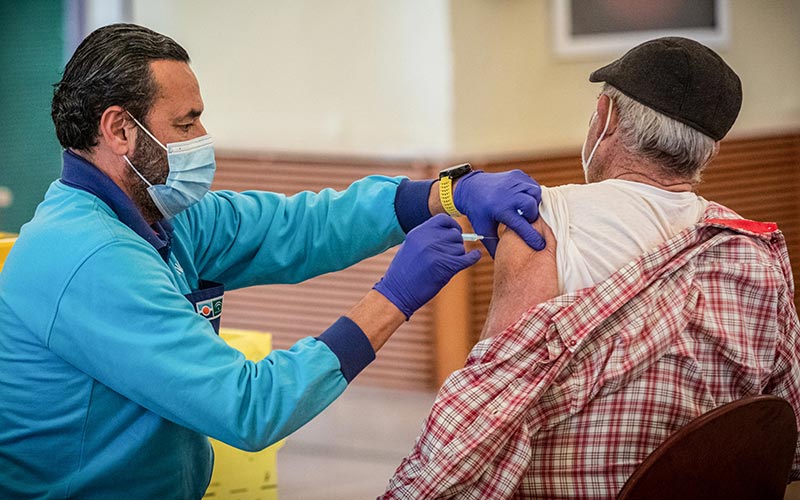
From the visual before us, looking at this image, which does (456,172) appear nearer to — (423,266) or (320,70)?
(423,266)

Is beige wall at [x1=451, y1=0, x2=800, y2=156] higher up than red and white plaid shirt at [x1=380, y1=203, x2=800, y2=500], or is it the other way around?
beige wall at [x1=451, y1=0, x2=800, y2=156]

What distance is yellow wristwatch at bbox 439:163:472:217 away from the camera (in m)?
2.26

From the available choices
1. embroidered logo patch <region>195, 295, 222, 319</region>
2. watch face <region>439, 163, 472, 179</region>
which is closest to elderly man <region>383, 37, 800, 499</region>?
watch face <region>439, 163, 472, 179</region>

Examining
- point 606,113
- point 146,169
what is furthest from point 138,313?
point 606,113

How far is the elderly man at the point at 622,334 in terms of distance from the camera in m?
1.80

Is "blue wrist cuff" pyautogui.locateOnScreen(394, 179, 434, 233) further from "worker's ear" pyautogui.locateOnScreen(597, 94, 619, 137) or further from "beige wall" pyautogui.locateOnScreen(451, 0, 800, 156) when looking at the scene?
"beige wall" pyautogui.locateOnScreen(451, 0, 800, 156)

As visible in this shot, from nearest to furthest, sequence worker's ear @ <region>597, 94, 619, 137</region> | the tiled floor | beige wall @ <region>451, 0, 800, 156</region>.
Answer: worker's ear @ <region>597, 94, 619, 137</region> → the tiled floor → beige wall @ <region>451, 0, 800, 156</region>

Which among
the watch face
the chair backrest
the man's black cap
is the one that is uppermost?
the man's black cap

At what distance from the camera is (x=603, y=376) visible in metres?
1.80

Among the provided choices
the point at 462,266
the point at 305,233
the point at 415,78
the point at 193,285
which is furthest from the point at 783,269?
the point at 415,78

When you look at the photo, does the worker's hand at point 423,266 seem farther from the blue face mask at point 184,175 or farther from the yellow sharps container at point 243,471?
the yellow sharps container at point 243,471

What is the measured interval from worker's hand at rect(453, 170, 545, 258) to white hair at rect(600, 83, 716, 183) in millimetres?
208

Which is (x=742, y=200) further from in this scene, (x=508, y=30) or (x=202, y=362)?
(x=202, y=362)

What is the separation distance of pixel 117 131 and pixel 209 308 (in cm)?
41
